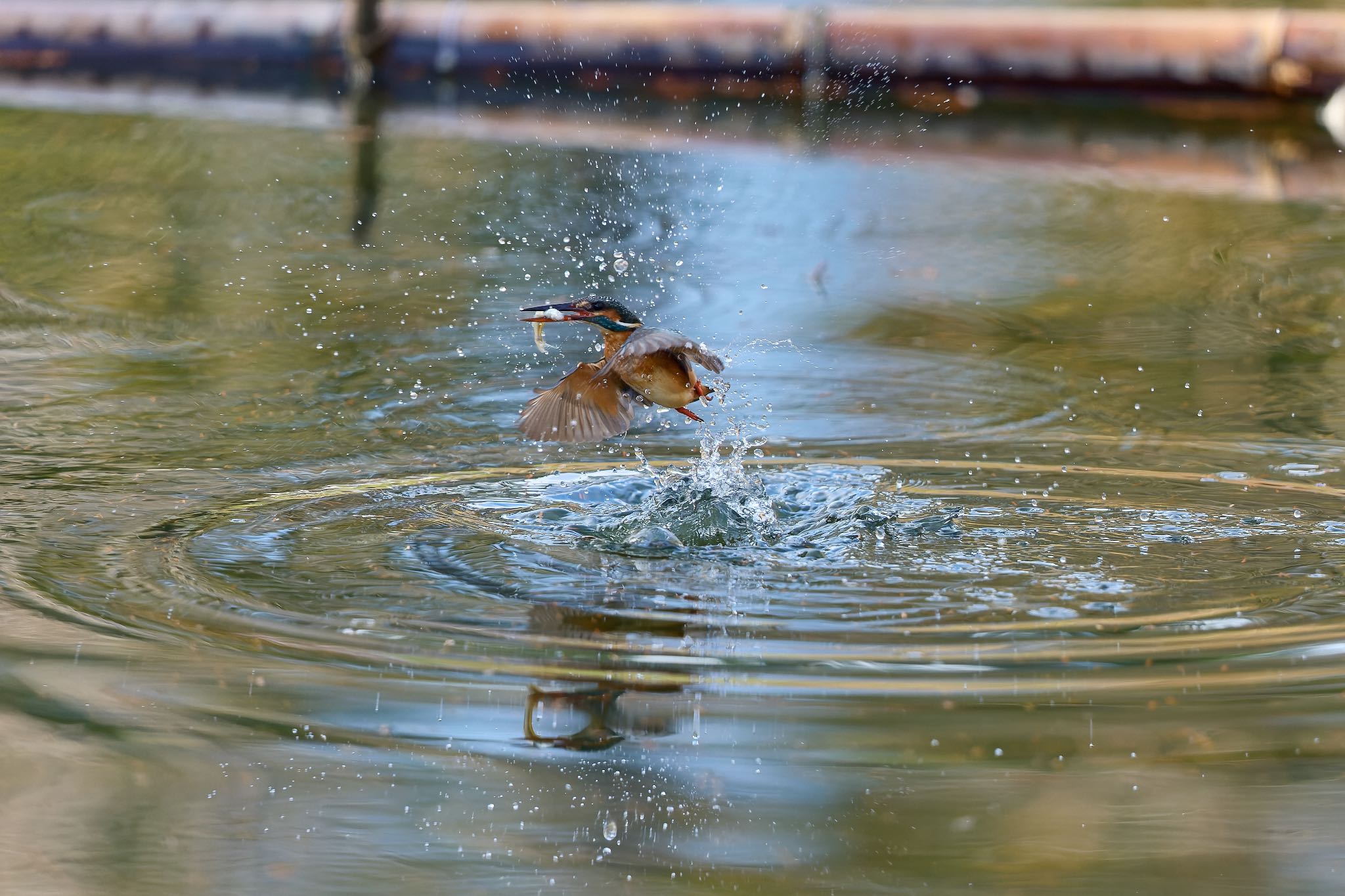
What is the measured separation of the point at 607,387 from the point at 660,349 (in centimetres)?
39

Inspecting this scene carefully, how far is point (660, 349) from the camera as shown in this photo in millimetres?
3855

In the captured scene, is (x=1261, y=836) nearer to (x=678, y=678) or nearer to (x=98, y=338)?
(x=678, y=678)

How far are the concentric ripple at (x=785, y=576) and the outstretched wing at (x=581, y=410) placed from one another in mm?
222

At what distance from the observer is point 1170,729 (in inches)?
122

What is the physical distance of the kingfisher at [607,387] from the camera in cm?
401

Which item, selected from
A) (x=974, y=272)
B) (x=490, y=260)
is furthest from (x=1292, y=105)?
(x=490, y=260)

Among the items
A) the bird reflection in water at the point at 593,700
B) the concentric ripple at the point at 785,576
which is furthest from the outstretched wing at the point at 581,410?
the bird reflection in water at the point at 593,700

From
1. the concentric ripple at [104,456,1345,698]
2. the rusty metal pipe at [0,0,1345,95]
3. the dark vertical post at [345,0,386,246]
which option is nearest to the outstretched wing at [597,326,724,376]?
the concentric ripple at [104,456,1345,698]

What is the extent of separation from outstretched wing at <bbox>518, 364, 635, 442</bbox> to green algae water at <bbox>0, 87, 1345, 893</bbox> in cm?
22

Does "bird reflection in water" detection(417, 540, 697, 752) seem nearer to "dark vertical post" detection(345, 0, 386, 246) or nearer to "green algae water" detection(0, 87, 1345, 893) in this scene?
"green algae water" detection(0, 87, 1345, 893)

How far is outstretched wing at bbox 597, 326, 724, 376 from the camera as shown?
3705 millimetres

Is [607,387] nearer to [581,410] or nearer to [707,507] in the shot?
[581,410]

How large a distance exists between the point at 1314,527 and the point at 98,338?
3.84 meters

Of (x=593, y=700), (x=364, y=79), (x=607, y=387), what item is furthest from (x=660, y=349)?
(x=364, y=79)
